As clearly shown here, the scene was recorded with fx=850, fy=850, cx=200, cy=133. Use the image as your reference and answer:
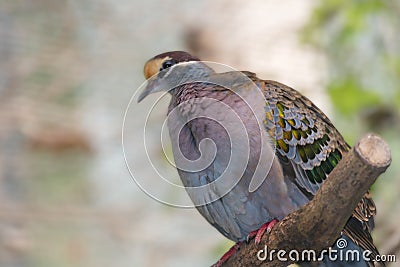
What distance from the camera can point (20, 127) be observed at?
6488 millimetres

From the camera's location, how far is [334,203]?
2258 mm

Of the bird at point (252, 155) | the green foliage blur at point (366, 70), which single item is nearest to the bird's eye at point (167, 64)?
the bird at point (252, 155)

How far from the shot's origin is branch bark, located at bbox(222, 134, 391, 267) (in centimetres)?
213

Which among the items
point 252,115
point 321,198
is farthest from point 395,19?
point 321,198

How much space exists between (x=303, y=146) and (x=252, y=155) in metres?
0.20

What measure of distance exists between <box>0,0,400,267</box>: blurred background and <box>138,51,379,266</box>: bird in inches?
67.2

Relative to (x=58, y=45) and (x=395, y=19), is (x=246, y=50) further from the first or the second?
(x=58, y=45)

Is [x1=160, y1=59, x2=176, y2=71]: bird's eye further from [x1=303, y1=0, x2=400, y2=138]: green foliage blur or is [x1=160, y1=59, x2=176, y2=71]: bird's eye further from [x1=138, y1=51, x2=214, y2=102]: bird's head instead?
[x1=303, y1=0, x2=400, y2=138]: green foliage blur

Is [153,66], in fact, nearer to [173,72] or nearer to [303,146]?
A: [173,72]

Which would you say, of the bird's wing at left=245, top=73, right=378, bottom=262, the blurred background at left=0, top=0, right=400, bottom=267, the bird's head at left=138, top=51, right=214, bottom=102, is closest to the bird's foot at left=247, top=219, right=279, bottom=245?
the bird's wing at left=245, top=73, right=378, bottom=262

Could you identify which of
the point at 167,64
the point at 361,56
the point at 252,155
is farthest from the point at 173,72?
the point at 361,56

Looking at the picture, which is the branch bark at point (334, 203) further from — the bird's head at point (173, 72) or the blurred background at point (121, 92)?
the blurred background at point (121, 92)

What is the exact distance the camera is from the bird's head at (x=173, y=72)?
3111mm

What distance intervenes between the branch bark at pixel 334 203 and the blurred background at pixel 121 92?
2.13 metres
